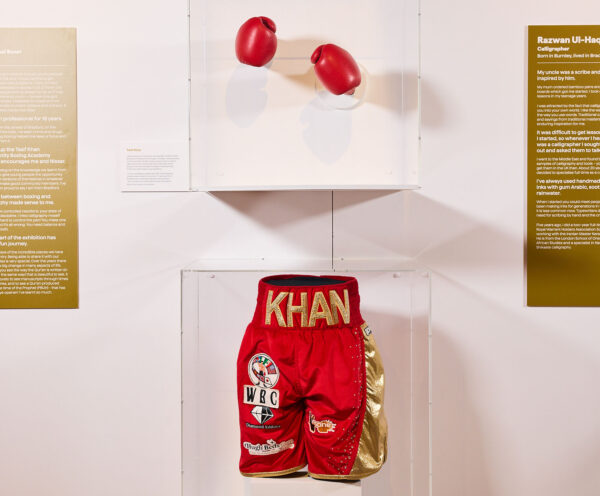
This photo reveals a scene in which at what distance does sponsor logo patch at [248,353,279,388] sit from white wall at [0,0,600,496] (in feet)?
1.35

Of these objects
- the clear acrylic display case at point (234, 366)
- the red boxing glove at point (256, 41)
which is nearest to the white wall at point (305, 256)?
the clear acrylic display case at point (234, 366)

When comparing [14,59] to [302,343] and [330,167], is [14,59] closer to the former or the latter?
[330,167]

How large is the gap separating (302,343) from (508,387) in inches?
28.2

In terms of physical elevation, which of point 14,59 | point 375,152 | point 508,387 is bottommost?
point 508,387

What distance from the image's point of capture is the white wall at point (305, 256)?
5.09 ft

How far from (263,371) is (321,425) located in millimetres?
168

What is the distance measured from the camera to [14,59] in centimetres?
155

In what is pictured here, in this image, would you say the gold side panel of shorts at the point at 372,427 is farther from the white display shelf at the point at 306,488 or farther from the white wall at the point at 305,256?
the white wall at the point at 305,256

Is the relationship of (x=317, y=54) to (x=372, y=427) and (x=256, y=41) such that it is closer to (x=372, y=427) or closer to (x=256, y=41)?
(x=256, y=41)

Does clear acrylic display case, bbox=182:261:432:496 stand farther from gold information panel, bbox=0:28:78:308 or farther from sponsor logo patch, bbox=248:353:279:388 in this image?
gold information panel, bbox=0:28:78:308

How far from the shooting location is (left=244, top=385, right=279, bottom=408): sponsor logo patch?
1192 millimetres

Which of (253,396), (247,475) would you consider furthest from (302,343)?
(247,475)

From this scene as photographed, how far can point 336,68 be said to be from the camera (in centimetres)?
134

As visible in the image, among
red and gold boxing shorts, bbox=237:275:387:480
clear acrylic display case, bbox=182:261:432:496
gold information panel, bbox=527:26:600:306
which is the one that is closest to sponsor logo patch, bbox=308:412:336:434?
red and gold boxing shorts, bbox=237:275:387:480
